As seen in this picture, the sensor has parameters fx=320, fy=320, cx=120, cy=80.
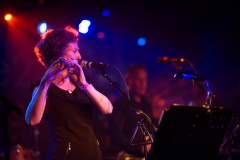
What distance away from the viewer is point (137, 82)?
435 centimetres

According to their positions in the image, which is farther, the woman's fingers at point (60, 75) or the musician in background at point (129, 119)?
the musician in background at point (129, 119)

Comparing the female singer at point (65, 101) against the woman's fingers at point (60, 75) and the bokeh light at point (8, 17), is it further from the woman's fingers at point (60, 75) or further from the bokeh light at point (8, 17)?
the bokeh light at point (8, 17)

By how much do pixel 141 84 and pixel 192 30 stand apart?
3.34m

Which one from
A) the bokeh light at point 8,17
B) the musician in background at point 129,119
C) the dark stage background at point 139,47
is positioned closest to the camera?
the musician in background at point 129,119

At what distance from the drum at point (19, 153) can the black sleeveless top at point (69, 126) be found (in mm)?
3567

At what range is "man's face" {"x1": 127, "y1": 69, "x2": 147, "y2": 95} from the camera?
14.1 feet

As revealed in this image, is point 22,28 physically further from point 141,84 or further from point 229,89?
point 229,89

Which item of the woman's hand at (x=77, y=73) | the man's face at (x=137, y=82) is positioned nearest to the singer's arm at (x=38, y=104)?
the woman's hand at (x=77, y=73)

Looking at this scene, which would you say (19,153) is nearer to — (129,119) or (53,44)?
(129,119)

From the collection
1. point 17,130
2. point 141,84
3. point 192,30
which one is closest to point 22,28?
point 17,130

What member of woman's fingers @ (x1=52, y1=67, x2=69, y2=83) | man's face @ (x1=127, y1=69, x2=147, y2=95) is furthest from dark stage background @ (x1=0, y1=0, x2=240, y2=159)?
woman's fingers @ (x1=52, y1=67, x2=69, y2=83)

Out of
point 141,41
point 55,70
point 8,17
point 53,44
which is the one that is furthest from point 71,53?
point 141,41

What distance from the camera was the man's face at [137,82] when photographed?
4301mm

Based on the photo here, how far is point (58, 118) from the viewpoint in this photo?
98.3 inches
